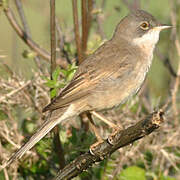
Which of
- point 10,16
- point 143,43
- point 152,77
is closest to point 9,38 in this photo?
point 152,77

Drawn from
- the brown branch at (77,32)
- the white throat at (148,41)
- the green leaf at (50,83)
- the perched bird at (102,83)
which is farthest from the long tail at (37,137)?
the white throat at (148,41)

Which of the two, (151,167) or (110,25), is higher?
(110,25)

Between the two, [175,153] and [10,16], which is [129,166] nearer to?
[175,153]

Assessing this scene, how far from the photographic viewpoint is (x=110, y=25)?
7.49 m

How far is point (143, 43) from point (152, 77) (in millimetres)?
2789

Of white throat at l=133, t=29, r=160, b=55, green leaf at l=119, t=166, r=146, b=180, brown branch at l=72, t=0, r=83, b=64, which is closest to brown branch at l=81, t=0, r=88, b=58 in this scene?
brown branch at l=72, t=0, r=83, b=64

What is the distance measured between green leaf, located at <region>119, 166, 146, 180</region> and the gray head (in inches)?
47.5

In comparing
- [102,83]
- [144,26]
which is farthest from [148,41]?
[102,83]

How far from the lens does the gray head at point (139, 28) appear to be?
4.58 m

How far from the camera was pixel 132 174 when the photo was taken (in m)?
4.36

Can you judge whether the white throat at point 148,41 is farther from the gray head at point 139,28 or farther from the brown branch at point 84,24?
the brown branch at point 84,24

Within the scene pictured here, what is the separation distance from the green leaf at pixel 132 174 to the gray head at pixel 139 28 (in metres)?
1.21

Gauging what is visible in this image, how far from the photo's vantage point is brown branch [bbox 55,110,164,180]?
294 centimetres

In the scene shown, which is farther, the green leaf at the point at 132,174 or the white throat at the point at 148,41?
the white throat at the point at 148,41
